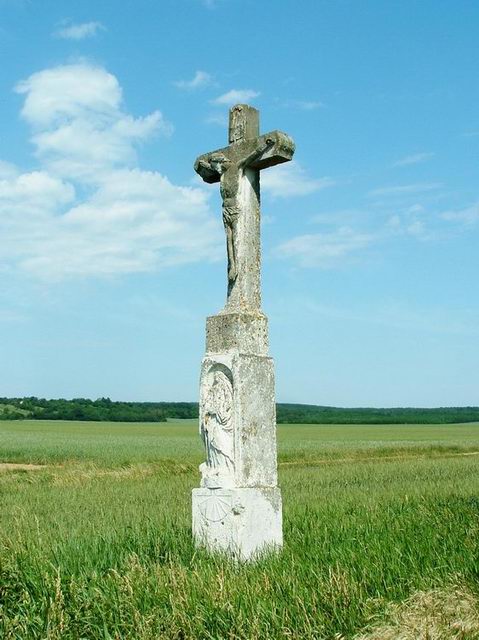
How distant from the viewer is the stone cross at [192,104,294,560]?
8.28m

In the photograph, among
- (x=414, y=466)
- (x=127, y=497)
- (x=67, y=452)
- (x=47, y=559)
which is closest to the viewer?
(x=47, y=559)

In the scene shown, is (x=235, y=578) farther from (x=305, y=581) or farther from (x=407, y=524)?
(x=407, y=524)

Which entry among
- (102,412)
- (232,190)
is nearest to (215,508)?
(232,190)

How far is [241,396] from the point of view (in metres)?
8.44

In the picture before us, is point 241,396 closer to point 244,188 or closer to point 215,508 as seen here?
point 215,508

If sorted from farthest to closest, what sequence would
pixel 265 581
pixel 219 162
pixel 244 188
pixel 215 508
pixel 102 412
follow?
pixel 102 412
pixel 219 162
pixel 244 188
pixel 215 508
pixel 265 581

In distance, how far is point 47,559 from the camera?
7.39 metres

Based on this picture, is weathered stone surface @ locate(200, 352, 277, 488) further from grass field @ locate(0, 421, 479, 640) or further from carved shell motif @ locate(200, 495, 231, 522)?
grass field @ locate(0, 421, 479, 640)

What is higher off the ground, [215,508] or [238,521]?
[215,508]

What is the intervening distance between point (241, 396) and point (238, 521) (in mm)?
1265

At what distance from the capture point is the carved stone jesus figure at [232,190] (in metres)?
9.09

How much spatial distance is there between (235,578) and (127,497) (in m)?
9.97

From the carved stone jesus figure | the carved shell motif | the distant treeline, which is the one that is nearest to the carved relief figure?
the carved shell motif

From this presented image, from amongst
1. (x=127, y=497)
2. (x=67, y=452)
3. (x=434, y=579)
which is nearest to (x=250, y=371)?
(x=434, y=579)
